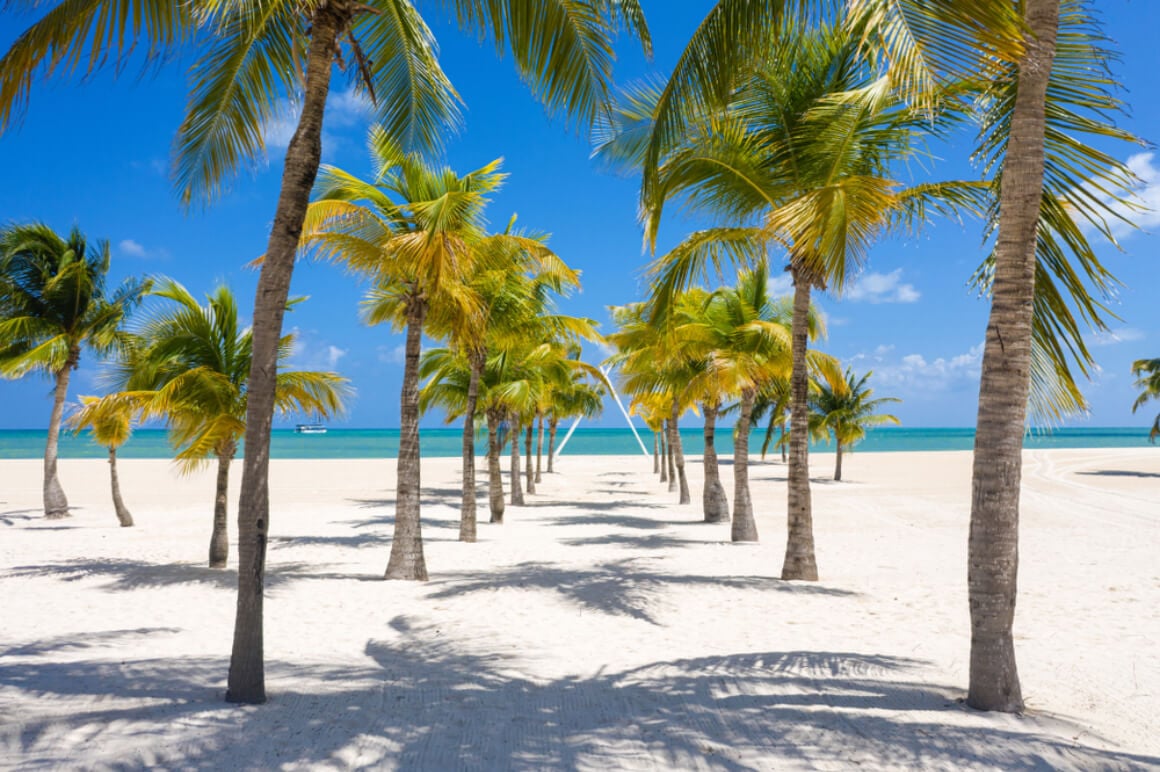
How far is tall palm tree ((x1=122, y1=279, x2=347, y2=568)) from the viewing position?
1050 centimetres

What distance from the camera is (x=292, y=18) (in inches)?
216

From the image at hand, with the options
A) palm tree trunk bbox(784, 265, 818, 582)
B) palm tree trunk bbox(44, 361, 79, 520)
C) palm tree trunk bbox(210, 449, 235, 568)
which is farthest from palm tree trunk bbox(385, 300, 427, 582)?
palm tree trunk bbox(44, 361, 79, 520)

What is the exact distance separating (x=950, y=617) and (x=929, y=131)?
558 cm

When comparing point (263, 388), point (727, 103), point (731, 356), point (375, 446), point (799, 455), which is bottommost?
Result: point (375, 446)

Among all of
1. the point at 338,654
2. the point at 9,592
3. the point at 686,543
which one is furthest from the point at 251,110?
the point at 686,543

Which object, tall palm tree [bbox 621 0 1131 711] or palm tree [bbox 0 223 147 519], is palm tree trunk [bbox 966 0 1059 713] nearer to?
tall palm tree [bbox 621 0 1131 711]

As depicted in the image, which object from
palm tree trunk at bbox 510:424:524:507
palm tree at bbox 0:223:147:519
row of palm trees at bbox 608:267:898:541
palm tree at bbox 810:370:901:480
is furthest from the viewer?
palm tree at bbox 810:370:901:480

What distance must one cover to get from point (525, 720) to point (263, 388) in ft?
9.03

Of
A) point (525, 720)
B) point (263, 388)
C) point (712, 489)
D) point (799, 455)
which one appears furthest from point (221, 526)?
point (712, 489)

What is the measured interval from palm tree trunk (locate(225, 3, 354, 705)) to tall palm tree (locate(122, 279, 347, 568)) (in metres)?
6.21

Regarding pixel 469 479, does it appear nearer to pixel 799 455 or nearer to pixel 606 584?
pixel 606 584

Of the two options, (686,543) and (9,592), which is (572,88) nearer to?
(9,592)

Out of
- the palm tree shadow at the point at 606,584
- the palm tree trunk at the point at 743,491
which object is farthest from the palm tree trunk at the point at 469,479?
the palm tree trunk at the point at 743,491

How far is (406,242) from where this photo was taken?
29.0 ft
